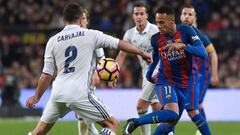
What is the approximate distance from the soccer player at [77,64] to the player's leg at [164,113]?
0.88 m

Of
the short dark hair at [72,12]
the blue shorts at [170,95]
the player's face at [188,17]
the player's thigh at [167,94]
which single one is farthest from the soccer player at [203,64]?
the short dark hair at [72,12]

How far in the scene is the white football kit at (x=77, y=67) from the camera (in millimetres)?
8656

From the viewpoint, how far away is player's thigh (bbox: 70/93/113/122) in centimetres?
866

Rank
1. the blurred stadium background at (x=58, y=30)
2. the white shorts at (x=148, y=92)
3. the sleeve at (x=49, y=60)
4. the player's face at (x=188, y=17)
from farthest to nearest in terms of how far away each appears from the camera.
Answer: the blurred stadium background at (x=58, y=30), the player's face at (x=188, y=17), the white shorts at (x=148, y=92), the sleeve at (x=49, y=60)

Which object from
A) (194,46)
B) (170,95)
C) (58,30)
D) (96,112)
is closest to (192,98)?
(170,95)

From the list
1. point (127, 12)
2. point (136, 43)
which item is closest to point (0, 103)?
point (127, 12)

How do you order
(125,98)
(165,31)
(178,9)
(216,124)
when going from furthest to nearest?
1. (178,9)
2. (125,98)
3. (216,124)
4. (165,31)

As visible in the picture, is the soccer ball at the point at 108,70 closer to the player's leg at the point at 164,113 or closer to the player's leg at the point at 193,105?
the player's leg at the point at 164,113

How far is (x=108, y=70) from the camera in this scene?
29.9 ft

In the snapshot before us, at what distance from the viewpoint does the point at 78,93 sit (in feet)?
28.3

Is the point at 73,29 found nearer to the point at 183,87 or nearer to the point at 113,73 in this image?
the point at 113,73

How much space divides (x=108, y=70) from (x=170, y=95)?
1.04m

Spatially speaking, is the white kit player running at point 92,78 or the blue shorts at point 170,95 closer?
the white kit player running at point 92,78

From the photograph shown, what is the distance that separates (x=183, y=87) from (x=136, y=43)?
2.10 m
